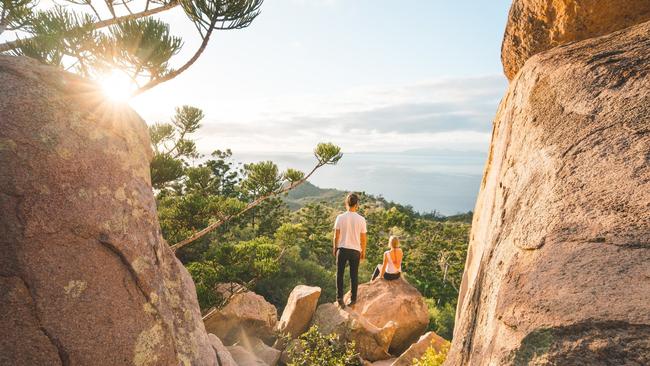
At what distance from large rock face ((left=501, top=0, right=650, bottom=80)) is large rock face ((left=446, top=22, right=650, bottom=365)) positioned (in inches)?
12.8

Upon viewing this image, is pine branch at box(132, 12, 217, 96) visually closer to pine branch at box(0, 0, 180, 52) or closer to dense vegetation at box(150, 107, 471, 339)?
pine branch at box(0, 0, 180, 52)

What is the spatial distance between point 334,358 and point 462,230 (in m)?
43.2

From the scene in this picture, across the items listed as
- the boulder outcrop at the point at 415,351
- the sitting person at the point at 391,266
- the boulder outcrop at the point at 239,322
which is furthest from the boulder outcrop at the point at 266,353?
the sitting person at the point at 391,266

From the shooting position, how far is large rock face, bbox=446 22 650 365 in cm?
191

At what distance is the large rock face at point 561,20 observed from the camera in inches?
142

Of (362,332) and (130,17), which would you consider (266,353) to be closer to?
(362,332)

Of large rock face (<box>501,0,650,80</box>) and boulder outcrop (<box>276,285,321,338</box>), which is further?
boulder outcrop (<box>276,285,321,338</box>)

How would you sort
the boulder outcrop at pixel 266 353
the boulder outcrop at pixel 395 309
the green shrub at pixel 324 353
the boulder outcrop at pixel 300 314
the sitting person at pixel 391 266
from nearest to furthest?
the green shrub at pixel 324 353 < the boulder outcrop at pixel 266 353 < the boulder outcrop at pixel 395 309 < the boulder outcrop at pixel 300 314 < the sitting person at pixel 391 266

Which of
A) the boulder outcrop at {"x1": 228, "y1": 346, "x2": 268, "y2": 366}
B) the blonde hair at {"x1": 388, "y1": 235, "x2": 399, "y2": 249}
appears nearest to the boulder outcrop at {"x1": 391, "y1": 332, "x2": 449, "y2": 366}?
the blonde hair at {"x1": 388, "y1": 235, "x2": 399, "y2": 249}

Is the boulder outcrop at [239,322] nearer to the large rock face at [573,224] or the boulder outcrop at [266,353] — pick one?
the boulder outcrop at [266,353]

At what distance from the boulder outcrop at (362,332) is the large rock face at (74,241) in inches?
197

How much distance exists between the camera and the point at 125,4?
564cm

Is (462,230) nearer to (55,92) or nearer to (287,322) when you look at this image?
(287,322)

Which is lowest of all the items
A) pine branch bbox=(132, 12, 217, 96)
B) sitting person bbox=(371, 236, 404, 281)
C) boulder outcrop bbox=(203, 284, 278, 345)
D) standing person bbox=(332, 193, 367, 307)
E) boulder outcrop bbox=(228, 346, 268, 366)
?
boulder outcrop bbox=(203, 284, 278, 345)
